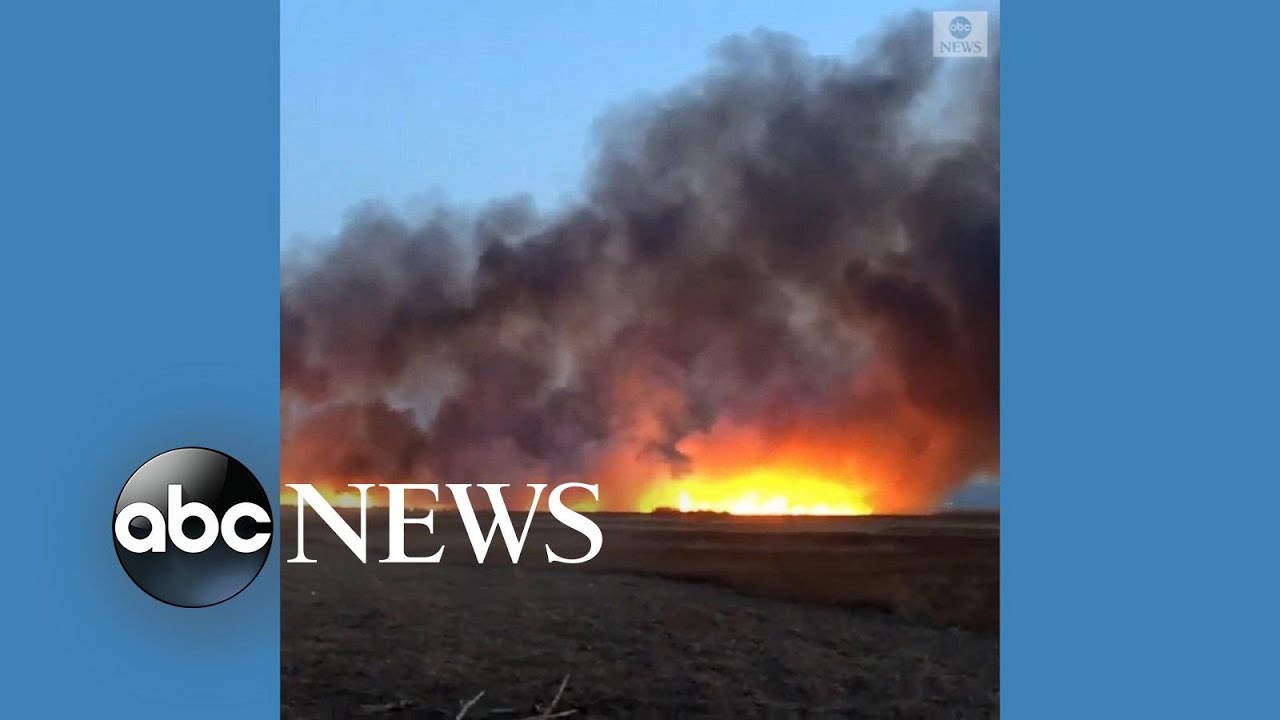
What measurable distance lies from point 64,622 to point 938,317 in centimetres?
328

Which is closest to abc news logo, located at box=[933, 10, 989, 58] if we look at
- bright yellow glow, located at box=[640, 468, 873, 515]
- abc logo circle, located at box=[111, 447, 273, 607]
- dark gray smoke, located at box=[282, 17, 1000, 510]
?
dark gray smoke, located at box=[282, 17, 1000, 510]

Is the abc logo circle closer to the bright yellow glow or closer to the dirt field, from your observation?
the dirt field

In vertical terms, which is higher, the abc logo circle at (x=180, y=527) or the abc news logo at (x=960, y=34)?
the abc news logo at (x=960, y=34)

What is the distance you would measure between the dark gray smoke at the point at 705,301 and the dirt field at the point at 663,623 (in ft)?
0.82

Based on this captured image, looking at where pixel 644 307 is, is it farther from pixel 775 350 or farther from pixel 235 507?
pixel 235 507

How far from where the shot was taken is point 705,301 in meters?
3.55

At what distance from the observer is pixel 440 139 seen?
11.7 feet

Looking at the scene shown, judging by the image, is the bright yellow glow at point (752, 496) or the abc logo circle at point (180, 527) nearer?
the abc logo circle at point (180, 527)

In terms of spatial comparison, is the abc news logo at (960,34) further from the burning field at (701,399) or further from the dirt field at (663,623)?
the dirt field at (663,623)

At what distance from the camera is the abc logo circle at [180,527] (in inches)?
135

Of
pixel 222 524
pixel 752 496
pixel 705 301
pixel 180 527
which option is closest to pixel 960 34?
pixel 705 301

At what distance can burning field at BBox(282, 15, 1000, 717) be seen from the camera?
11.5 feet

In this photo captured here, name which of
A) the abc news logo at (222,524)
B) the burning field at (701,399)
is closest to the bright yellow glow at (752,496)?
the burning field at (701,399)

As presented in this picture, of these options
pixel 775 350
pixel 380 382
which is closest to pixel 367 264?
pixel 380 382
